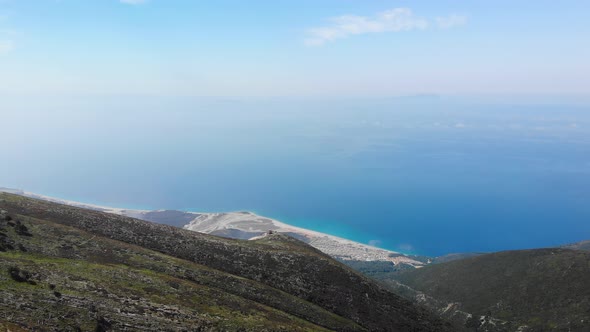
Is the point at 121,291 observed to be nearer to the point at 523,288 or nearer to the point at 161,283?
the point at 161,283

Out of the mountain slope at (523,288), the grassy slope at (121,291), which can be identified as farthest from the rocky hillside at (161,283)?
the mountain slope at (523,288)

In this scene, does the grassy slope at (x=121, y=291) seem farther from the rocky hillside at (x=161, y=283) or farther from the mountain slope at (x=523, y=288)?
the mountain slope at (x=523, y=288)

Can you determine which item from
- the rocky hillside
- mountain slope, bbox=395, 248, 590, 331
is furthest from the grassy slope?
mountain slope, bbox=395, 248, 590, 331

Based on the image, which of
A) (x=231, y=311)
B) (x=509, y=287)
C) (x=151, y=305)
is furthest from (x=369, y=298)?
(x=509, y=287)

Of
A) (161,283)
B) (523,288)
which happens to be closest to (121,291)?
(161,283)

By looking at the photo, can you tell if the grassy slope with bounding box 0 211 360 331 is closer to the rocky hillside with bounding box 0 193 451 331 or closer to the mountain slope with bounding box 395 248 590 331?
the rocky hillside with bounding box 0 193 451 331

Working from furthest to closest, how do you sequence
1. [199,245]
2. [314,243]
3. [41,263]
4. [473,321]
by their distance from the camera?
[314,243] < [473,321] < [199,245] < [41,263]

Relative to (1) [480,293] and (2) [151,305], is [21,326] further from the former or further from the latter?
(1) [480,293]
